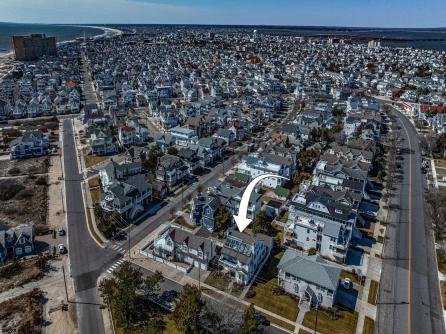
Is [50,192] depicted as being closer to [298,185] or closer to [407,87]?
[298,185]

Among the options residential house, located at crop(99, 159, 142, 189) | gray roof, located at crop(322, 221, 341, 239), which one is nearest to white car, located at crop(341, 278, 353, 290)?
gray roof, located at crop(322, 221, 341, 239)

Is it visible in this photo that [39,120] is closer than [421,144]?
No

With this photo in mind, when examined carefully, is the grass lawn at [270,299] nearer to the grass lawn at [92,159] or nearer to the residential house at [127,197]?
the residential house at [127,197]

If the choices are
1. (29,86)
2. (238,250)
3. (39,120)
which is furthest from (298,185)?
(29,86)

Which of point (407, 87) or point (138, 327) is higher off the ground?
point (407, 87)

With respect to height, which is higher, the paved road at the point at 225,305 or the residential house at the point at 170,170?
the residential house at the point at 170,170

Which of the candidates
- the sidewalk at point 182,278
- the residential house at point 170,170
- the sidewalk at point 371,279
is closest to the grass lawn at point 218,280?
the sidewalk at point 182,278
